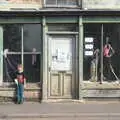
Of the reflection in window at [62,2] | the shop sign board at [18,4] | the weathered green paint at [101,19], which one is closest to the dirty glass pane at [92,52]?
the weathered green paint at [101,19]

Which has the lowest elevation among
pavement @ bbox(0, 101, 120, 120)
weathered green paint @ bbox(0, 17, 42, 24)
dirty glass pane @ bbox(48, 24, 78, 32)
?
pavement @ bbox(0, 101, 120, 120)

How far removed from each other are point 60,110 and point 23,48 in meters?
3.06

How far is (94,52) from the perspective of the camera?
18.5 m

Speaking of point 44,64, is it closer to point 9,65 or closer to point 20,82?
point 20,82

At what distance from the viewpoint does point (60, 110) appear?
655 inches

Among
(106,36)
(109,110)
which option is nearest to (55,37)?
(106,36)

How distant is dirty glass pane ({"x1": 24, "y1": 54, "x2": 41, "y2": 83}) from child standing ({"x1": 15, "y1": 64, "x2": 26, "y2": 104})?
32 cm

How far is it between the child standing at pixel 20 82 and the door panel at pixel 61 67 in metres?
0.98

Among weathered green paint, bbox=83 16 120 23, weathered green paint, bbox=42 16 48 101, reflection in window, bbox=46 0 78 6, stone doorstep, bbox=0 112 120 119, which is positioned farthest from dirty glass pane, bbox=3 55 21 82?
stone doorstep, bbox=0 112 120 119

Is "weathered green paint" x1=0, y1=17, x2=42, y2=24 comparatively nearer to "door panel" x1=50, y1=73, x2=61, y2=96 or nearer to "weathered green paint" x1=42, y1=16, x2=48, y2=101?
"weathered green paint" x1=42, y1=16, x2=48, y2=101

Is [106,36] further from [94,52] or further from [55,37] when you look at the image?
[55,37]

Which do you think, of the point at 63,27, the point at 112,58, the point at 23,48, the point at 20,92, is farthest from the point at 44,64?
the point at 112,58

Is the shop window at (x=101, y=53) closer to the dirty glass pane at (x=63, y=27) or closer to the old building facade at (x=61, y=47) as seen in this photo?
the old building facade at (x=61, y=47)

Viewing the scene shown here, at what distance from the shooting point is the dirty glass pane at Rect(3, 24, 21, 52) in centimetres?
1845
